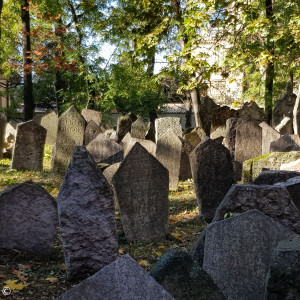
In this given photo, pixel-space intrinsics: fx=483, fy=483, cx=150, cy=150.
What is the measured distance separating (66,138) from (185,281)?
9.81 meters

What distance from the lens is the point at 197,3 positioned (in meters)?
13.1

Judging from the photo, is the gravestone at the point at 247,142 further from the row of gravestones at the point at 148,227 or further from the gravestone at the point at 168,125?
the row of gravestones at the point at 148,227

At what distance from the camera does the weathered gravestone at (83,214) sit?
4883 millimetres

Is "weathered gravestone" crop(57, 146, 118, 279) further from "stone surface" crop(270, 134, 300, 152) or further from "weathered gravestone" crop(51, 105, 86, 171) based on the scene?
"weathered gravestone" crop(51, 105, 86, 171)

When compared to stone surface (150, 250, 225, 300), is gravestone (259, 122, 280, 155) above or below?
above

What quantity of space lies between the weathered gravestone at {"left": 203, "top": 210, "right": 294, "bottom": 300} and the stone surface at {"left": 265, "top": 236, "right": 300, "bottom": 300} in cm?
73

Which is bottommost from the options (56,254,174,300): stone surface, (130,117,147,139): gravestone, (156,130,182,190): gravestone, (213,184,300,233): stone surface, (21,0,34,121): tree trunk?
(56,254,174,300): stone surface

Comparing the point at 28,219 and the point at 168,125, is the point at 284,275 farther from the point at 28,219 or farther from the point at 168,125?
the point at 168,125

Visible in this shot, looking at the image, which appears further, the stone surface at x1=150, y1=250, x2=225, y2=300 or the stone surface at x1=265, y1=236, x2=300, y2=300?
the stone surface at x1=150, y1=250, x2=225, y2=300

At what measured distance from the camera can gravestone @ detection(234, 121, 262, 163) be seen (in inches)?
491

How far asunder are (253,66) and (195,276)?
43.3 ft

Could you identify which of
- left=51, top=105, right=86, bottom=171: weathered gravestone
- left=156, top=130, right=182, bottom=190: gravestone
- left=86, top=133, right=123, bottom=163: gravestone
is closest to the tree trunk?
left=51, top=105, right=86, bottom=171: weathered gravestone

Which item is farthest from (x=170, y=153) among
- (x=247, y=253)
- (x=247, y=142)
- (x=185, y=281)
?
(x=185, y=281)

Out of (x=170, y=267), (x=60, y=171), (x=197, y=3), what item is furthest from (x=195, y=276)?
(x=197, y=3)
